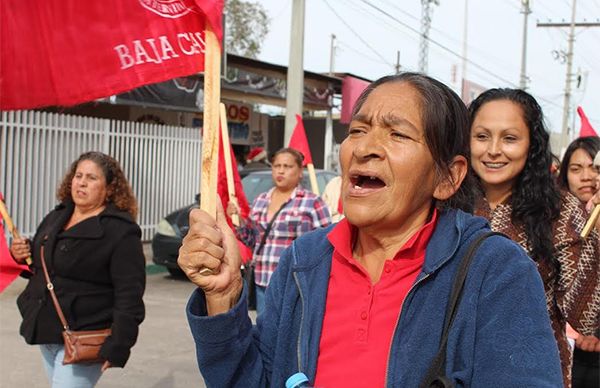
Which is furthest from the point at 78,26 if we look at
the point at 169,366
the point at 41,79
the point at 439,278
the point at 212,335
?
the point at 169,366

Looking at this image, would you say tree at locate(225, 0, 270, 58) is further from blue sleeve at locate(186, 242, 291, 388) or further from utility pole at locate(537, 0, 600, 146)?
blue sleeve at locate(186, 242, 291, 388)

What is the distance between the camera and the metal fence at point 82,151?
11391 millimetres

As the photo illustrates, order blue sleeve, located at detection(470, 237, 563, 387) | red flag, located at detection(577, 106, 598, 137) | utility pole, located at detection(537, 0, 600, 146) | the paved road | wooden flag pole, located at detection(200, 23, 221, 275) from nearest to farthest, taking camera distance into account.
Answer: blue sleeve, located at detection(470, 237, 563, 387), wooden flag pole, located at detection(200, 23, 221, 275), the paved road, red flag, located at detection(577, 106, 598, 137), utility pole, located at detection(537, 0, 600, 146)

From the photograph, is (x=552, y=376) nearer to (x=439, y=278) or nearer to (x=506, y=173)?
(x=439, y=278)

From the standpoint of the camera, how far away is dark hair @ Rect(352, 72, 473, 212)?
1833 millimetres

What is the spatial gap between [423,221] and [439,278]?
23cm

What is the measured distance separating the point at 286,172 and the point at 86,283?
2.79 m

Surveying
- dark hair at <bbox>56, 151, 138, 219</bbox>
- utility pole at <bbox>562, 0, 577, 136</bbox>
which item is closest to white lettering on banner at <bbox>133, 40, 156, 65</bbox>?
dark hair at <bbox>56, 151, 138, 219</bbox>

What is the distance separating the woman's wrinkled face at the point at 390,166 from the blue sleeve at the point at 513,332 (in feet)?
0.89

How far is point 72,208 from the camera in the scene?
14.2 feet

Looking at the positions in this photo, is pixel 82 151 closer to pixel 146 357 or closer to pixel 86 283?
pixel 146 357

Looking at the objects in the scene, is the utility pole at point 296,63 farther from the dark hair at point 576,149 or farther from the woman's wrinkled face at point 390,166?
the woman's wrinkled face at point 390,166

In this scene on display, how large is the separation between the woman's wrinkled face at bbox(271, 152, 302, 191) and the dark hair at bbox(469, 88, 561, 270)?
3.43 meters

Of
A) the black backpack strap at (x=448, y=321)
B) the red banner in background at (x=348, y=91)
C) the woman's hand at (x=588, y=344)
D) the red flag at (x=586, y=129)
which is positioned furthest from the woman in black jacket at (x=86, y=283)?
the red banner in background at (x=348, y=91)
